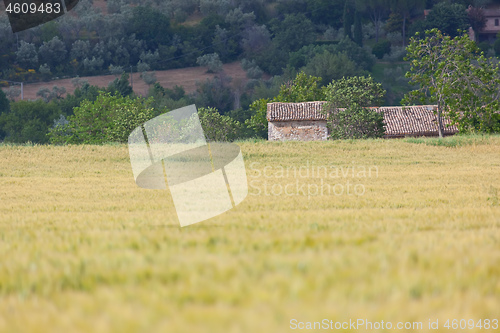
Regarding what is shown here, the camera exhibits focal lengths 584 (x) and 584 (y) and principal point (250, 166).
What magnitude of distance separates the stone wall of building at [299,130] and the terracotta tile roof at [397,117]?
2.32 ft

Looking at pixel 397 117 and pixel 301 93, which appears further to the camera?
pixel 301 93

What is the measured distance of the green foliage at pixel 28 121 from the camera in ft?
281

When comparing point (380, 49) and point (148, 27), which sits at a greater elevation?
point (148, 27)

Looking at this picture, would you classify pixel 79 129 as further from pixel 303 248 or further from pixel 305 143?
pixel 303 248

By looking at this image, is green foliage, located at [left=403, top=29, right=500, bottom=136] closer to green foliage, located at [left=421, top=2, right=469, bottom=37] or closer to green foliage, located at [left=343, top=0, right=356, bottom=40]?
green foliage, located at [left=421, top=2, right=469, bottom=37]

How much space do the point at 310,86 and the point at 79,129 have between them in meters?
A: 32.3

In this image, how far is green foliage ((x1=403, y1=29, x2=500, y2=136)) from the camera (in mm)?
48500

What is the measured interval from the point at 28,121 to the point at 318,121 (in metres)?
48.2

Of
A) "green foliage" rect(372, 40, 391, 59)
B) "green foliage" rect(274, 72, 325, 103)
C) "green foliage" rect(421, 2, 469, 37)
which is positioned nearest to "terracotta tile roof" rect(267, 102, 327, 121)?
"green foliage" rect(274, 72, 325, 103)

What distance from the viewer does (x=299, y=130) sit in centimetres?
6331

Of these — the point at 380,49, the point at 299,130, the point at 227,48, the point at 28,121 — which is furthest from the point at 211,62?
the point at 299,130

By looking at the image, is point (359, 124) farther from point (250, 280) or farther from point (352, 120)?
point (250, 280)

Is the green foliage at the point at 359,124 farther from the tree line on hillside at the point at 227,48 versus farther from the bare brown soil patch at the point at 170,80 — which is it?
the bare brown soil patch at the point at 170,80

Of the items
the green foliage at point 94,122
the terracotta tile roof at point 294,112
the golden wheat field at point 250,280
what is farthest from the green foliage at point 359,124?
the golden wheat field at point 250,280
